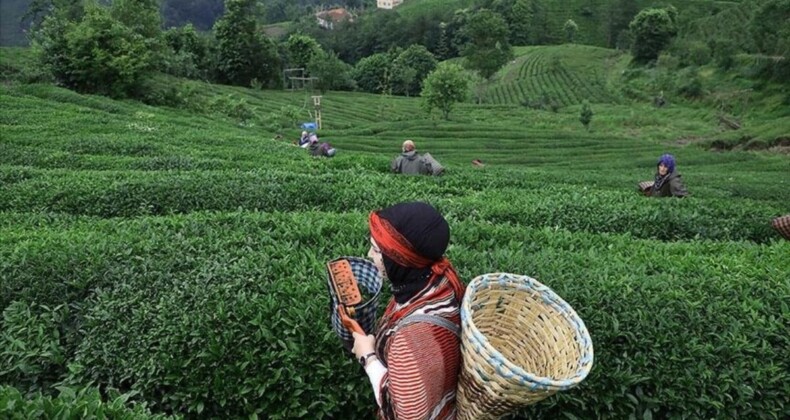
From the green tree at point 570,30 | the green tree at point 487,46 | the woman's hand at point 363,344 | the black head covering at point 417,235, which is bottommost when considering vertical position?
the woman's hand at point 363,344

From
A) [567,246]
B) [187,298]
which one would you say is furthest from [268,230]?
[567,246]

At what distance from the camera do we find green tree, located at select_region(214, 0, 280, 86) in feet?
182

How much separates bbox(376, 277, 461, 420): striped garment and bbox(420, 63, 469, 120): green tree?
40807mm

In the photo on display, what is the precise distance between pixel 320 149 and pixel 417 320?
42.8 feet

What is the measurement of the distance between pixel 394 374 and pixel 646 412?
201cm

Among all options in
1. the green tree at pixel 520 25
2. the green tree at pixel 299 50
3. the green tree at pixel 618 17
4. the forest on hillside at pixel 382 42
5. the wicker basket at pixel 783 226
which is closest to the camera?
the wicker basket at pixel 783 226

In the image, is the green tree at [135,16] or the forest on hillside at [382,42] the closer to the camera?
the forest on hillside at [382,42]

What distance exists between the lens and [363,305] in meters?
2.83

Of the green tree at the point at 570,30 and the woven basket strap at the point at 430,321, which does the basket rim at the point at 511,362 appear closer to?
the woven basket strap at the point at 430,321

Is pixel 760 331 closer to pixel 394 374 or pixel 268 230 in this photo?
pixel 394 374

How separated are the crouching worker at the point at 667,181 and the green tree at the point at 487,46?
56.3 m

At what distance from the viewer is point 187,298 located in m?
3.83

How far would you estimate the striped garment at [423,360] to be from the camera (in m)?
2.34

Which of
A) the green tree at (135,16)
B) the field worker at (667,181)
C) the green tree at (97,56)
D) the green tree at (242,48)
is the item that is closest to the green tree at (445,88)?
the green tree at (135,16)
